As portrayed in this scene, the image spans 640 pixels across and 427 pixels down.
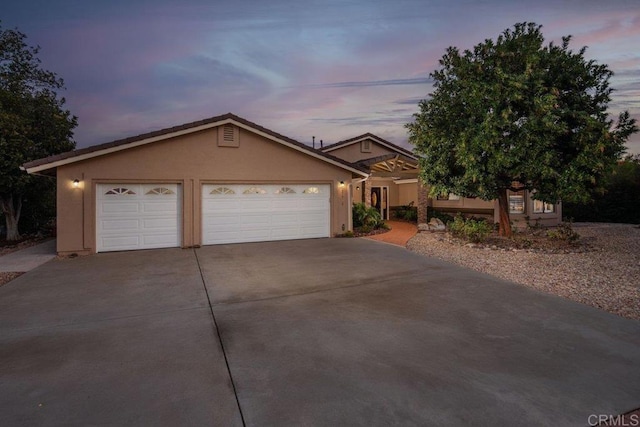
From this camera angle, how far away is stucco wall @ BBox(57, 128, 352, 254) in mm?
9859

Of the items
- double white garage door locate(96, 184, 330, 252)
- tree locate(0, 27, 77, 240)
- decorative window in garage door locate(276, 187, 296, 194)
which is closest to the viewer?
double white garage door locate(96, 184, 330, 252)

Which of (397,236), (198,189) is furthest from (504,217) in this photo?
(198,189)

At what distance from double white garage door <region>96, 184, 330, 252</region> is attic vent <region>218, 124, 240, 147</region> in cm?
145

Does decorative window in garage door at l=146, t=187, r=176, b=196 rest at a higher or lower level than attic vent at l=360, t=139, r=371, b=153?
lower

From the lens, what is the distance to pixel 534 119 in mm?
9469

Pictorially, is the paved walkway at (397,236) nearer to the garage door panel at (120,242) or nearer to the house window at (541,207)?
the house window at (541,207)

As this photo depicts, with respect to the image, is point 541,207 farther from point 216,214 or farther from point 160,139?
point 160,139

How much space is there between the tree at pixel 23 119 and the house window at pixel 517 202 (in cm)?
2042

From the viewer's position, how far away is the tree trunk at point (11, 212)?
12.8m

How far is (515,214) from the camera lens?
1630cm

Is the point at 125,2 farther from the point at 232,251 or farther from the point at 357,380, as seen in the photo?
the point at 357,380

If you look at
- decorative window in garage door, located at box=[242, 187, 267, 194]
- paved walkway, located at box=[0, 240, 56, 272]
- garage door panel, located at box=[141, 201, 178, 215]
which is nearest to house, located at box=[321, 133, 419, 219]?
decorative window in garage door, located at box=[242, 187, 267, 194]

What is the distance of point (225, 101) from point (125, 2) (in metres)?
7.53

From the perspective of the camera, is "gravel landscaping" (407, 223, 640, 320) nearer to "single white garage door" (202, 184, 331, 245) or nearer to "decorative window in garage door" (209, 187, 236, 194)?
"single white garage door" (202, 184, 331, 245)
